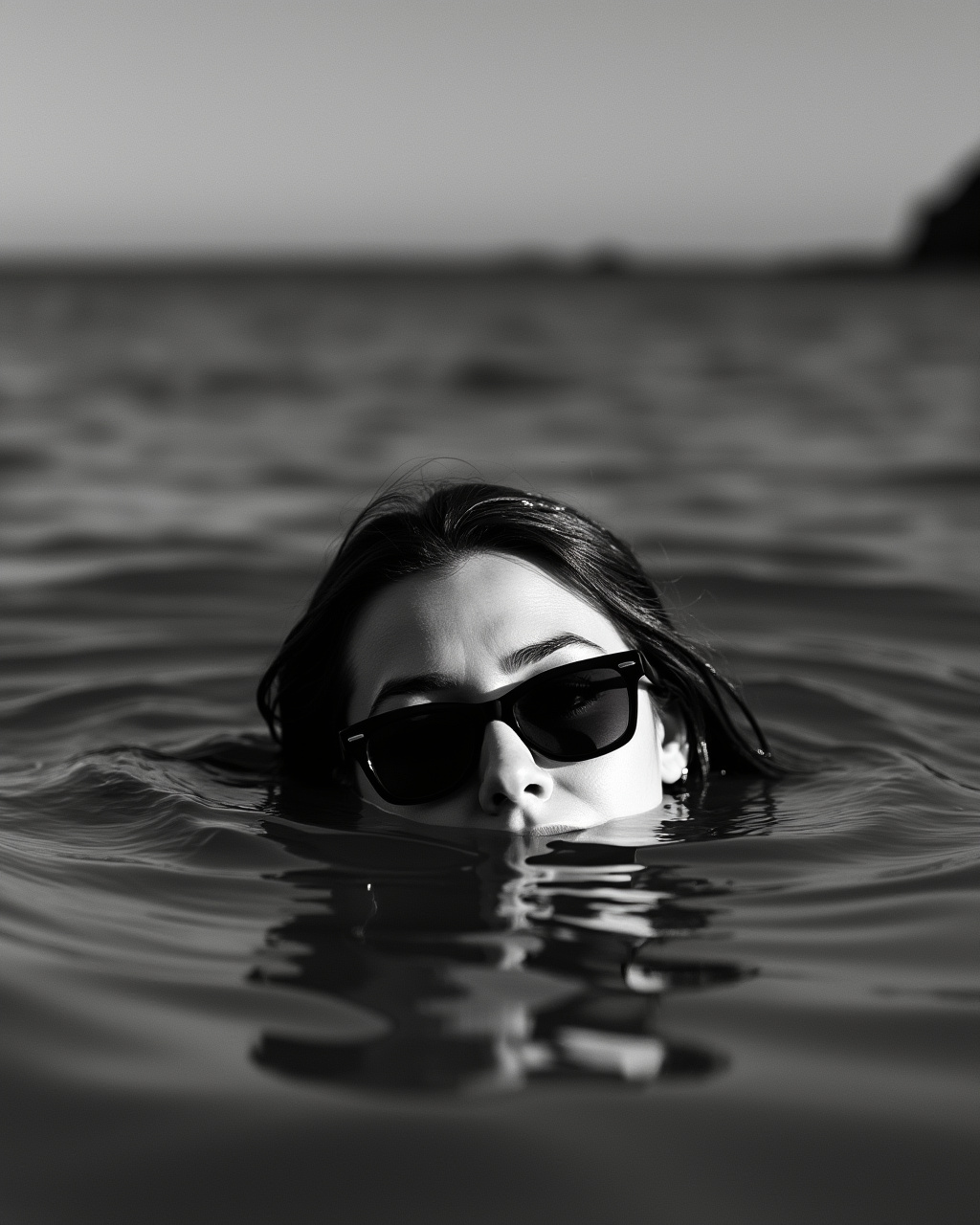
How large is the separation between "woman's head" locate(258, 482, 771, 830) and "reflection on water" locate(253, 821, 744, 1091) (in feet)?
0.51

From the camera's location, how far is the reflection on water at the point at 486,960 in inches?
90.6

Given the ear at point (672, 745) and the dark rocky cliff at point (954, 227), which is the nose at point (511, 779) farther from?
the dark rocky cliff at point (954, 227)

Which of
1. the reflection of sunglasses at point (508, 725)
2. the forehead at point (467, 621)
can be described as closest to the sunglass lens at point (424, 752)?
the reflection of sunglasses at point (508, 725)

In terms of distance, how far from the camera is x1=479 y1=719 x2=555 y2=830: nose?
3219 mm

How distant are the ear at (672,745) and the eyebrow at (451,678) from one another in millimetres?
613

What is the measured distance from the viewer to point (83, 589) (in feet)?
22.9

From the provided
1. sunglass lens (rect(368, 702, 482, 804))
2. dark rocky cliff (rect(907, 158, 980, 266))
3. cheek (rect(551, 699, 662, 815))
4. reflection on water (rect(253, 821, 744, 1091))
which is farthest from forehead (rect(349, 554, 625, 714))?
dark rocky cliff (rect(907, 158, 980, 266))

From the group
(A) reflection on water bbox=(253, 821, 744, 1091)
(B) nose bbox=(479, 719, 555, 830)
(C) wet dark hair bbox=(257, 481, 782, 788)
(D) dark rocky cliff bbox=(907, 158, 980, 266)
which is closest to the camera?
(A) reflection on water bbox=(253, 821, 744, 1091)

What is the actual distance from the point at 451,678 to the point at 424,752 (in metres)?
0.18

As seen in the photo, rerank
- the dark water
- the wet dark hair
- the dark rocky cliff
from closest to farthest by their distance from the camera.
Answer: the dark water, the wet dark hair, the dark rocky cliff

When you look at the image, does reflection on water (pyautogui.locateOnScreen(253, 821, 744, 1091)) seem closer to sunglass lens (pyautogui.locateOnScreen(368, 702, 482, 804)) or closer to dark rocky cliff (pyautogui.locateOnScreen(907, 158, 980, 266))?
sunglass lens (pyautogui.locateOnScreen(368, 702, 482, 804))

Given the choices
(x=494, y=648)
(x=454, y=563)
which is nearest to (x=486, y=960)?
(x=494, y=648)

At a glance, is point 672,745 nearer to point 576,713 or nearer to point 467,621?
point 576,713

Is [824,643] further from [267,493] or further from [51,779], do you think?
[267,493]
